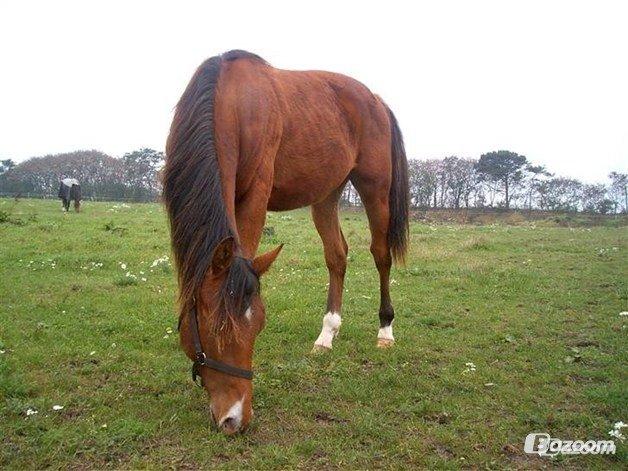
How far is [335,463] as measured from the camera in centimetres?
311

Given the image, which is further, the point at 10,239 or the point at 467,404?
the point at 10,239

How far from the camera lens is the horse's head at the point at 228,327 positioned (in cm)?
310

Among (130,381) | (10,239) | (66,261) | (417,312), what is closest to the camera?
(130,381)

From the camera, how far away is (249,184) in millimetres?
4059

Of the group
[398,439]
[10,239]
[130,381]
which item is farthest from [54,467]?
[10,239]

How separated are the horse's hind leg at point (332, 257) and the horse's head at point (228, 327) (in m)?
2.25

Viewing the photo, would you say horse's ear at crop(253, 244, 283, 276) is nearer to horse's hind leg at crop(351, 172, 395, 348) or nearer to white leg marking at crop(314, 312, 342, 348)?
white leg marking at crop(314, 312, 342, 348)

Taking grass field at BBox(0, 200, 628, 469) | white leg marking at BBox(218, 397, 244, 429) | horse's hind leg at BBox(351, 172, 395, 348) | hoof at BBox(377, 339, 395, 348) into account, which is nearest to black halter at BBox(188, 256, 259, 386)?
white leg marking at BBox(218, 397, 244, 429)

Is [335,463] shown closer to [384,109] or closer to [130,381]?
[130,381]

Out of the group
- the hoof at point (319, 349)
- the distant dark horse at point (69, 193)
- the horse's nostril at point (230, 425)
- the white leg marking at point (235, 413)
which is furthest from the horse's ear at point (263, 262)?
the distant dark horse at point (69, 193)

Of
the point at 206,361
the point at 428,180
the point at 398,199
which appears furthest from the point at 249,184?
the point at 428,180

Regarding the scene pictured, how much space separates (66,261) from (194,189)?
7.50m

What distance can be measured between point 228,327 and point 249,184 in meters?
1.38

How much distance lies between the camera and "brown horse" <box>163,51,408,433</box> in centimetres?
318
